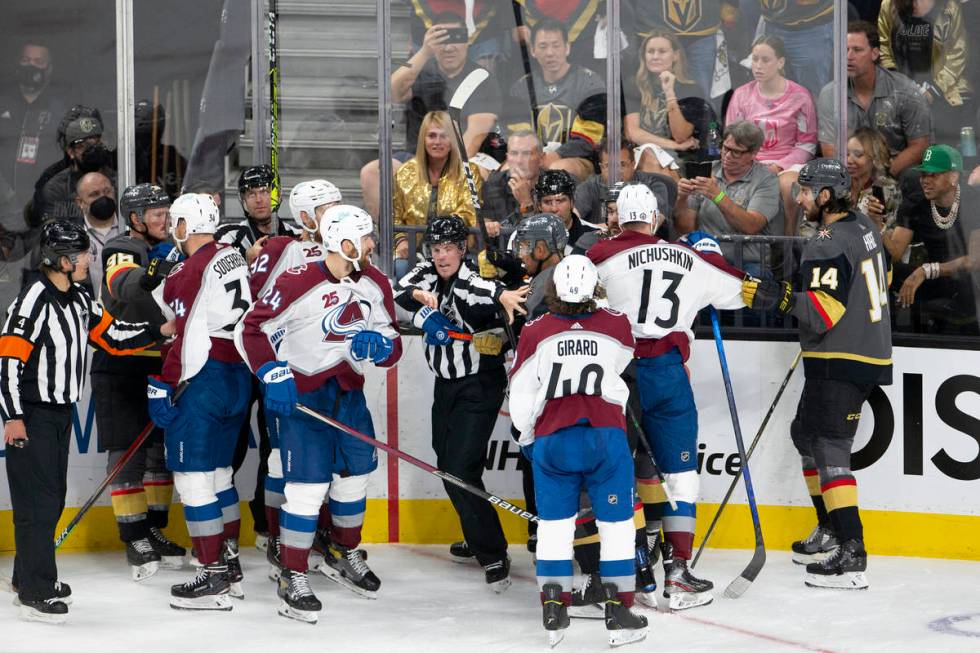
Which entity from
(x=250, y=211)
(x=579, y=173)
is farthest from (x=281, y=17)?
(x=579, y=173)

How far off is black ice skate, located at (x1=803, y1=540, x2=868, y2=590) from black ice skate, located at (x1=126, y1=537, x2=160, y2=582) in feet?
7.93

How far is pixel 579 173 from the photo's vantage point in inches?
231

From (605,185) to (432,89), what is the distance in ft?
2.74

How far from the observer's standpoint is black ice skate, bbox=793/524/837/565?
534 cm

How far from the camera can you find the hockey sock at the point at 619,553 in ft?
13.9

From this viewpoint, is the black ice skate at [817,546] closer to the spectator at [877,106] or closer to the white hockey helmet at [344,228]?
the spectator at [877,106]

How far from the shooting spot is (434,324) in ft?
16.2

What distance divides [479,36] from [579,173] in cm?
71

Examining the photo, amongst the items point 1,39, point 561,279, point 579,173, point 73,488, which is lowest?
point 73,488

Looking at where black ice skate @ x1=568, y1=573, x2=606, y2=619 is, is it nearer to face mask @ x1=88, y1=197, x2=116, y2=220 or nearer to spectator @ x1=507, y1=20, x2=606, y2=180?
spectator @ x1=507, y1=20, x2=606, y2=180

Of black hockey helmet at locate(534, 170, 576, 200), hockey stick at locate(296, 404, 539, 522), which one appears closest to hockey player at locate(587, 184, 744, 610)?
black hockey helmet at locate(534, 170, 576, 200)

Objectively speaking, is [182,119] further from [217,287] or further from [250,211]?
[217,287]

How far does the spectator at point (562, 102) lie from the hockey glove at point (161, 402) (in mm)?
1973

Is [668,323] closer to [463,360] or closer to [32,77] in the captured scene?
[463,360]
